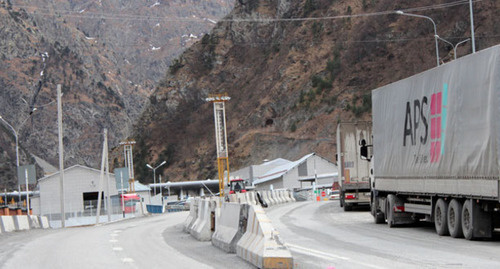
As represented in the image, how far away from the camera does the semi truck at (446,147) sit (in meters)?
15.5

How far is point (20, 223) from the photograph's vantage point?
116 feet

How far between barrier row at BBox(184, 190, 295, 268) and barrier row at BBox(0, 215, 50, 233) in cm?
1084

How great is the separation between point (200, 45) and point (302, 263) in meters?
125

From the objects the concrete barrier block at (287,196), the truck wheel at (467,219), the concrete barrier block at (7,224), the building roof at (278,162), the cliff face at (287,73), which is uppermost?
the cliff face at (287,73)

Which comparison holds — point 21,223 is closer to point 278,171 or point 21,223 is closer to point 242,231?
point 242,231

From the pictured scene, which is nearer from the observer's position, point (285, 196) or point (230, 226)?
point (230, 226)

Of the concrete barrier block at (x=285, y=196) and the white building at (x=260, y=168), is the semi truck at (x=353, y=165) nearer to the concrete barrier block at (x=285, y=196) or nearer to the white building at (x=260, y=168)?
the concrete barrier block at (x=285, y=196)

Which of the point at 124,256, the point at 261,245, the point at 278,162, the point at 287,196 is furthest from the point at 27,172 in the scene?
the point at 278,162

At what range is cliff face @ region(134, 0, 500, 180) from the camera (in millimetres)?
92250

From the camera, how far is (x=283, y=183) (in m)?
94.8

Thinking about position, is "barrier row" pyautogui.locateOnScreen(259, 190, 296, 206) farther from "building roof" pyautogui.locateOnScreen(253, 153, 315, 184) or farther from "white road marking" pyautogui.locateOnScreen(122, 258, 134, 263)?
"white road marking" pyautogui.locateOnScreen(122, 258, 134, 263)

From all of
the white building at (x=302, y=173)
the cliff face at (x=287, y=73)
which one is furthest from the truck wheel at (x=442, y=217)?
the white building at (x=302, y=173)

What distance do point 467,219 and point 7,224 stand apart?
22.1 m

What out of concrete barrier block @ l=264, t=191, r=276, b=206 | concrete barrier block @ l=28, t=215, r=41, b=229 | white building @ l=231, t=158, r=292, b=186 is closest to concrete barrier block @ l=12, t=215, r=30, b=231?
concrete barrier block @ l=28, t=215, r=41, b=229
